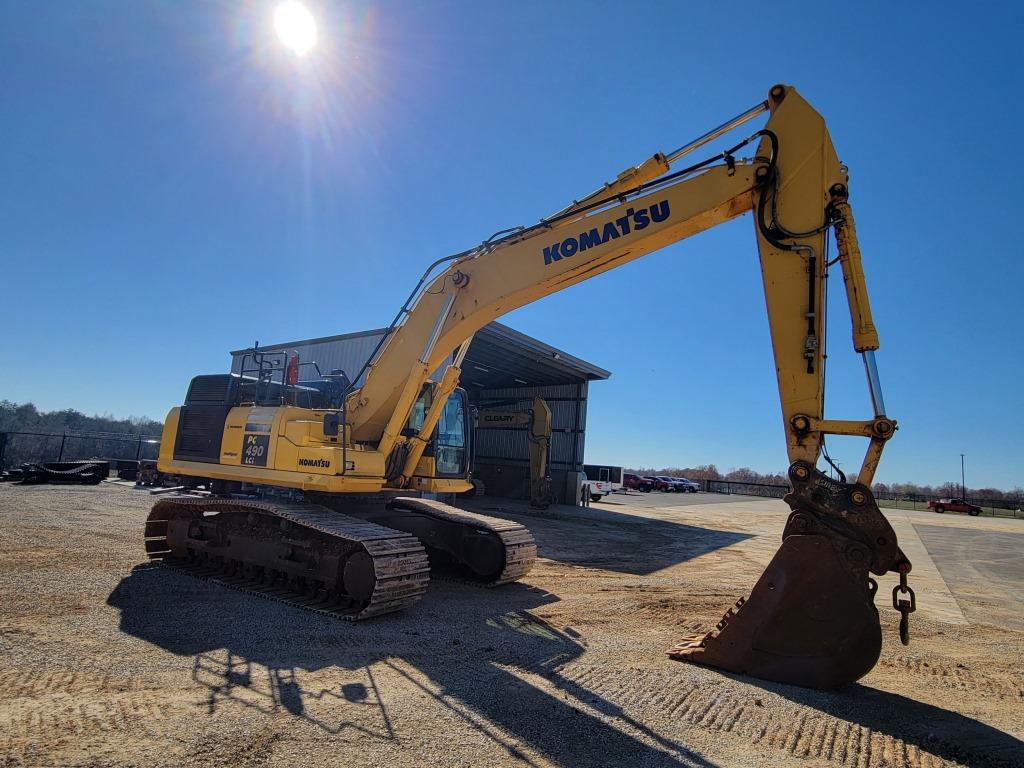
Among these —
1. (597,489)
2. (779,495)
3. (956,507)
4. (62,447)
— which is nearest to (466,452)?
(597,489)

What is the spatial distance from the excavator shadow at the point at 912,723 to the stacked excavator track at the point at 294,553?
3.38 meters

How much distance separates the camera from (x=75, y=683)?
4.00m

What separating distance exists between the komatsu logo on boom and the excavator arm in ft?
0.04

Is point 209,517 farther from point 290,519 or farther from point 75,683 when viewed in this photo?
point 75,683

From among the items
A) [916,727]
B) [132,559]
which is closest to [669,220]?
[916,727]

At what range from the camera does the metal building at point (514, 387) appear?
2003 centimetres

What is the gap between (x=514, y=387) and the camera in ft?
91.0

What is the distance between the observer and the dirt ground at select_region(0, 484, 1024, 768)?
3393mm

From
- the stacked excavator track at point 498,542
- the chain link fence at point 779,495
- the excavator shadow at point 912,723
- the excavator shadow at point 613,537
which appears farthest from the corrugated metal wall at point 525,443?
the chain link fence at point 779,495

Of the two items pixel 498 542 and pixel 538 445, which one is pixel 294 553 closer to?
pixel 498 542

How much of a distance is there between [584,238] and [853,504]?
11.6 feet

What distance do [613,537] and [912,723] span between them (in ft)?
36.7

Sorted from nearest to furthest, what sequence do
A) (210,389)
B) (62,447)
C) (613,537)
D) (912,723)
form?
(912,723), (210,389), (613,537), (62,447)

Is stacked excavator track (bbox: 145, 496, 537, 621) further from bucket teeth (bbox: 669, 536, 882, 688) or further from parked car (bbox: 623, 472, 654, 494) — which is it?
parked car (bbox: 623, 472, 654, 494)
